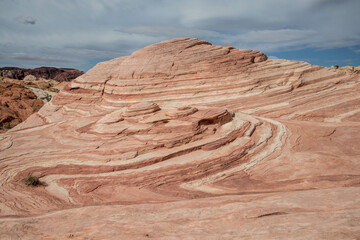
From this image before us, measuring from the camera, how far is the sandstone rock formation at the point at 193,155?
502cm

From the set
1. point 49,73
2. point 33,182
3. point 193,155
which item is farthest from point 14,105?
point 49,73

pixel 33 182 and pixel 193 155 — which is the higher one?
pixel 193 155

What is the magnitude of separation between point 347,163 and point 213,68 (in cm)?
1154

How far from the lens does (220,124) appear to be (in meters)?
11.8

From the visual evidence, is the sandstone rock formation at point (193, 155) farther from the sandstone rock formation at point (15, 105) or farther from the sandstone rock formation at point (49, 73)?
the sandstone rock formation at point (49, 73)

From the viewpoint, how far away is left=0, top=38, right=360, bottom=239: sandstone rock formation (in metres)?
5.02

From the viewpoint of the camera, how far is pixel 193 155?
9.70m

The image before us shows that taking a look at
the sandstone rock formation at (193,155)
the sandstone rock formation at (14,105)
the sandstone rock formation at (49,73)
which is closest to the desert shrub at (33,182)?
the sandstone rock formation at (193,155)

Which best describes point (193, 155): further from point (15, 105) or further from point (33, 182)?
point (15, 105)

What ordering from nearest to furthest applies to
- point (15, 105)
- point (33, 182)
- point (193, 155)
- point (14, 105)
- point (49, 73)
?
1. point (33, 182)
2. point (193, 155)
3. point (14, 105)
4. point (15, 105)
5. point (49, 73)

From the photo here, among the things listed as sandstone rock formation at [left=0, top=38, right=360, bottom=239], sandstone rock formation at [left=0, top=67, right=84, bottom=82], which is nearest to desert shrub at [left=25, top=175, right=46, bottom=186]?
sandstone rock formation at [left=0, top=38, right=360, bottom=239]

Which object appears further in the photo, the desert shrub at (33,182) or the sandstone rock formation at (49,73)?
the sandstone rock formation at (49,73)

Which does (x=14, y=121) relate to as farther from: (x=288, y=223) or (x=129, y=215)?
(x=288, y=223)

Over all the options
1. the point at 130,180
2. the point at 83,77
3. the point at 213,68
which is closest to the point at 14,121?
the point at 83,77
